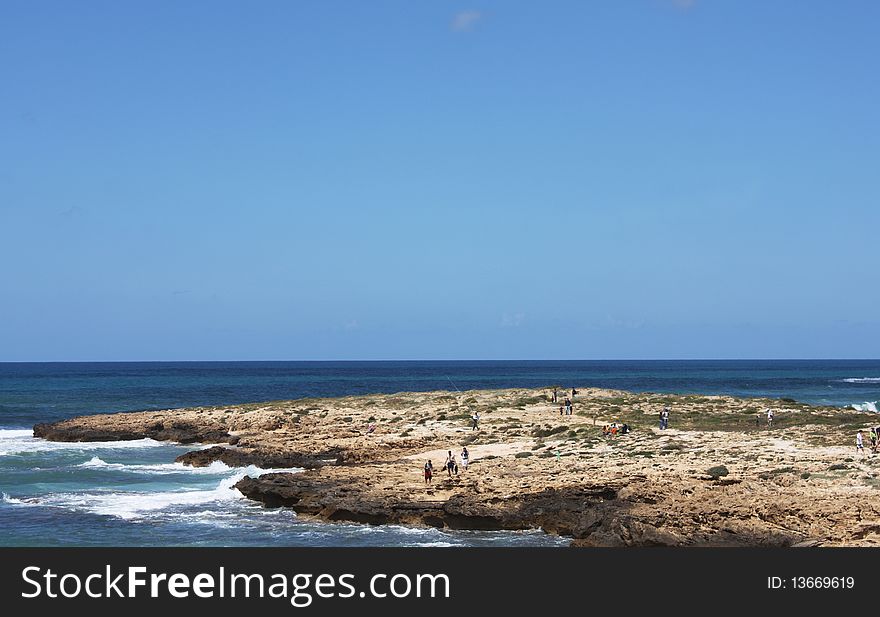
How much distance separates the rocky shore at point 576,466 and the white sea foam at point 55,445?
3.89 ft

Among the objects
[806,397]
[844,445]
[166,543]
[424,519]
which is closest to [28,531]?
[166,543]

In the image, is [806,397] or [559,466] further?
[806,397]

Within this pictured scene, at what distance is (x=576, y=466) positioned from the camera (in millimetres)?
41500

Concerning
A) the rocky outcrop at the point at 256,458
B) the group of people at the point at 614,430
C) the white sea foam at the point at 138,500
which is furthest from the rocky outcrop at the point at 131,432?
the group of people at the point at 614,430

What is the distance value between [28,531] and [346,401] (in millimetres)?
38647

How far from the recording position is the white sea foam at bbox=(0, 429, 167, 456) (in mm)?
62000

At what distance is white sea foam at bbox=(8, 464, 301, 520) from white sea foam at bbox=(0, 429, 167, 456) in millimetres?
18877

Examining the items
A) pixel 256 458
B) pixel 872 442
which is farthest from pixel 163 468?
pixel 872 442

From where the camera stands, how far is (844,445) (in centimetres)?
4381

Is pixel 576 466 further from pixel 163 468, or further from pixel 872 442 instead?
pixel 163 468

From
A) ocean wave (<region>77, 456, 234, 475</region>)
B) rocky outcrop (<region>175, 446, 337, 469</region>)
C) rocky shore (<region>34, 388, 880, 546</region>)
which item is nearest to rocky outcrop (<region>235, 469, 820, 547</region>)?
rocky shore (<region>34, 388, 880, 546</region>)

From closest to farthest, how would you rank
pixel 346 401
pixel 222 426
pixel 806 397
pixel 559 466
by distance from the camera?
pixel 559 466
pixel 222 426
pixel 346 401
pixel 806 397

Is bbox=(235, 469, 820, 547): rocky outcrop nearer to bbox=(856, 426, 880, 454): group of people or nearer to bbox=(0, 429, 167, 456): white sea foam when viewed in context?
bbox=(856, 426, 880, 454): group of people
